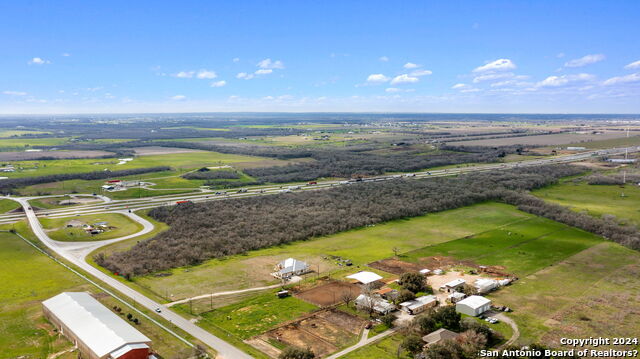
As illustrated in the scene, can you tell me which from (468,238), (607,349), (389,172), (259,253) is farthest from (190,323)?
(389,172)

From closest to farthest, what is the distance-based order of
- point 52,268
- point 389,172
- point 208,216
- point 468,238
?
point 52,268, point 468,238, point 208,216, point 389,172

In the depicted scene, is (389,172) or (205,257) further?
(389,172)

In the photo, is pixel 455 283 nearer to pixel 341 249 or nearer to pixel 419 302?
pixel 419 302

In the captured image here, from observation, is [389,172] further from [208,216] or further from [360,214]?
[208,216]

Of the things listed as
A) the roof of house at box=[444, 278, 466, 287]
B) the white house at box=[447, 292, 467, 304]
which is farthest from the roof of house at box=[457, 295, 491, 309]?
the roof of house at box=[444, 278, 466, 287]

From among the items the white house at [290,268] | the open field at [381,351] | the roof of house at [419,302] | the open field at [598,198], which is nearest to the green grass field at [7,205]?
the white house at [290,268]

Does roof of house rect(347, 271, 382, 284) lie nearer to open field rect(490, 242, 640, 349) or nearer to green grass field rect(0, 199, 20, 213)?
open field rect(490, 242, 640, 349)
